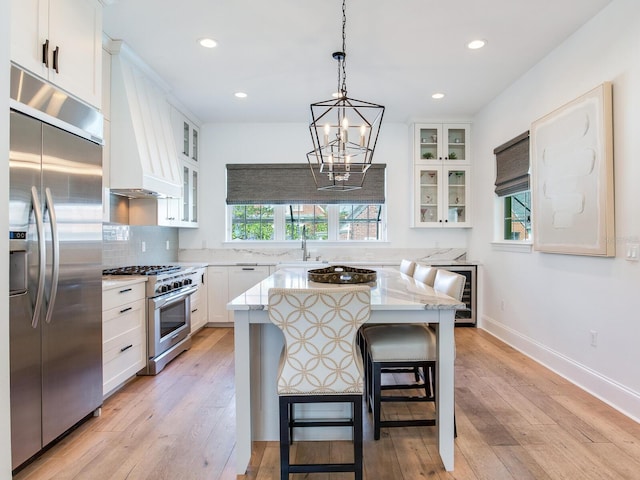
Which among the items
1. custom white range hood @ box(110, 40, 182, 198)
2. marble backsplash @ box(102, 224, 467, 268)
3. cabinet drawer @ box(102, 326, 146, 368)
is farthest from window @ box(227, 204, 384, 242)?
cabinet drawer @ box(102, 326, 146, 368)

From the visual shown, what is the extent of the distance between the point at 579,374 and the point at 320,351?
242cm

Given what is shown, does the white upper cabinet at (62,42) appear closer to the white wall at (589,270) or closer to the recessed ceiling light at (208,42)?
the recessed ceiling light at (208,42)

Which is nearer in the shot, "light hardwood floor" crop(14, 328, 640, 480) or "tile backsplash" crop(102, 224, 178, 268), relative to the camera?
"light hardwood floor" crop(14, 328, 640, 480)

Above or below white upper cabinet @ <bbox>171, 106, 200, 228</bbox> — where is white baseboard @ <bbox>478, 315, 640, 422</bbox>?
below

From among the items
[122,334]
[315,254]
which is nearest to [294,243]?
[315,254]

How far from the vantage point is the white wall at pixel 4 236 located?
0.82m

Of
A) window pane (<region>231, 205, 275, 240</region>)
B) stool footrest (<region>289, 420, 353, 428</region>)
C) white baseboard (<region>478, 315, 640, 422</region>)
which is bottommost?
white baseboard (<region>478, 315, 640, 422</region>)

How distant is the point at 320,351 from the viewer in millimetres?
1653

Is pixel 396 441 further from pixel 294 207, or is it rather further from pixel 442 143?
pixel 442 143

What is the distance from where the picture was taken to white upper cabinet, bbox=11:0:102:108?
1838 millimetres

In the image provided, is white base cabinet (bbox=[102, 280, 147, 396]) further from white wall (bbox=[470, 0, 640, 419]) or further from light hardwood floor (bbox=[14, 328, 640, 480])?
white wall (bbox=[470, 0, 640, 419])

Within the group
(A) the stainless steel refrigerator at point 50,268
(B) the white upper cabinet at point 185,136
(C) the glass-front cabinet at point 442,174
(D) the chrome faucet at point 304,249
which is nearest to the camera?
(A) the stainless steel refrigerator at point 50,268

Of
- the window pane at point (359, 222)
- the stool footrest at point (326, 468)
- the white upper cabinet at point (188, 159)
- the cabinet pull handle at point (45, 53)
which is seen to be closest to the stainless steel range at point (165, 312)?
the white upper cabinet at point (188, 159)

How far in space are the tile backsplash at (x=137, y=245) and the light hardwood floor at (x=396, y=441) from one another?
1270 mm
